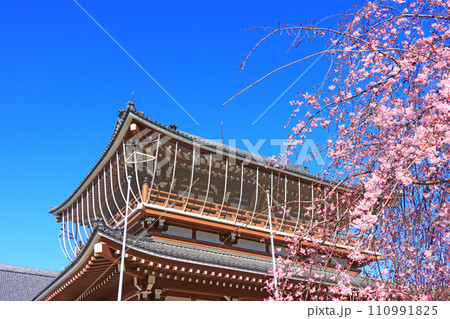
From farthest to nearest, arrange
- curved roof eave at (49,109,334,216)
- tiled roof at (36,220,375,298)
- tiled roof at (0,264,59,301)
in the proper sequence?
tiled roof at (0,264,59,301) → curved roof eave at (49,109,334,216) → tiled roof at (36,220,375,298)

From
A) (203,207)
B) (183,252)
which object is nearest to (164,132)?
(203,207)

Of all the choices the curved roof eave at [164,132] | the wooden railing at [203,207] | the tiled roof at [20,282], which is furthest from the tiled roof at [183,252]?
the tiled roof at [20,282]

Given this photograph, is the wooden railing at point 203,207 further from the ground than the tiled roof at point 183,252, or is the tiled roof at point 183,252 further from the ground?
the wooden railing at point 203,207

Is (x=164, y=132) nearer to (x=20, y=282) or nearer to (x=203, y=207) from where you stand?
(x=203, y=207)

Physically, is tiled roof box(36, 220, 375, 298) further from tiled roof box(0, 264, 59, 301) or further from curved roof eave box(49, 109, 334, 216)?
tiled roof box(0, 264, 59, 301)

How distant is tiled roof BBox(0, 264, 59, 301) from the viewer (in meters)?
32.8

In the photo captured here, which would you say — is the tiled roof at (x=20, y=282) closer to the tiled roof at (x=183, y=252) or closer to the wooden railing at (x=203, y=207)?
the tiled roof at (x=183, y=252)

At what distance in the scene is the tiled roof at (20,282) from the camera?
32.8 metres

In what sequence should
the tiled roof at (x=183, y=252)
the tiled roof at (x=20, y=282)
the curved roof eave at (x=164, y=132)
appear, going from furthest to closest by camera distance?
the tiled roof at (x=20, y=282) → the curved roof eave at (x=164, y=132) → the tiled roof at (x=183, y=252)

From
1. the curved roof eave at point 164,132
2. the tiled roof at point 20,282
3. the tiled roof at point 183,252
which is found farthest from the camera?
the tiled roof at point 20,282

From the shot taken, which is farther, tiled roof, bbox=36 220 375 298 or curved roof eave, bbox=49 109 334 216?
curved roof eave, bbox=49 109 334 216

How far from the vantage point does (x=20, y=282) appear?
34.2 m

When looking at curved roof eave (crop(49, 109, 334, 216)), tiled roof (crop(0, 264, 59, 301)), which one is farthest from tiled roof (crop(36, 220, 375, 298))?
tiled roof (crop(0, 264, 59, 301))

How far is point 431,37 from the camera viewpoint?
15.0 ft
